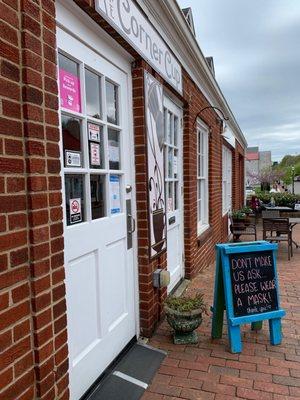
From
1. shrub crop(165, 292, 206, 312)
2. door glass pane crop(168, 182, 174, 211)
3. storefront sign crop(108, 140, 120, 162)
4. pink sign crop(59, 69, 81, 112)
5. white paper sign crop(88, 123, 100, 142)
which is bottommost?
shrub crop(165, 292, 206, 312)

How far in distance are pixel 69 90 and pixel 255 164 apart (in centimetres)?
6550

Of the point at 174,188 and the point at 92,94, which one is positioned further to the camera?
the point at 174,188

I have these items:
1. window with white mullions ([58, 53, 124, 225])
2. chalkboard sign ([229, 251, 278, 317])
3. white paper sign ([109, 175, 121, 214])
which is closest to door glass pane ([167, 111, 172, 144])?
window with white mullions ([58, 53, 124, 225])

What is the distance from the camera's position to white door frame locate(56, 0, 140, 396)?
221 cm

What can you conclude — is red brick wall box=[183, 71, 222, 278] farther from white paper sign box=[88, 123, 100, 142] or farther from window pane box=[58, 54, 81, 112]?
window pane box=[58, 54, 81, 112]

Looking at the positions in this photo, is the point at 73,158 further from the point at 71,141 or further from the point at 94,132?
the point at 94,132

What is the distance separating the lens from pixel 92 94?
2619mm

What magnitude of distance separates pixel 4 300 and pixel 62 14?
5.50 feet

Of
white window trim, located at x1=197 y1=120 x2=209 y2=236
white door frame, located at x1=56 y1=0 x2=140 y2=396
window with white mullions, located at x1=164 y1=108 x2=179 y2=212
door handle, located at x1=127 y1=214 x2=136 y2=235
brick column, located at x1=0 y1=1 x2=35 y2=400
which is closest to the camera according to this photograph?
brick column, located at x1=0 y1=1 x2=35 y2=400

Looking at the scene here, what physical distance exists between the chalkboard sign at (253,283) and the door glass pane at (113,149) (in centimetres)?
135

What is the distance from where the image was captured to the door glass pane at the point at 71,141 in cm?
226

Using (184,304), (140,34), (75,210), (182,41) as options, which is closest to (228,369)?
(184,304)

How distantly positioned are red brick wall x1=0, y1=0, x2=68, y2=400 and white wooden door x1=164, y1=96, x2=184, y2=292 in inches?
99.7

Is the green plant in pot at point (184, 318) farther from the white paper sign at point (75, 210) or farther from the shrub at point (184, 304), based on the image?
the white paper sign at point (75, 210)
